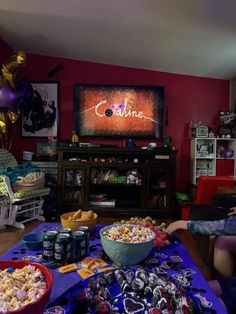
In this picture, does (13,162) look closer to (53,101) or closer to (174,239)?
(53,101)

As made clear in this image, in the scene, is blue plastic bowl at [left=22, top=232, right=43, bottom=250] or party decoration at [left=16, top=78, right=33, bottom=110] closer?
blue plastic bowl at [left=22, top=232, right=43, bottom=250]

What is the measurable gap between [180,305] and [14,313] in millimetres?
412

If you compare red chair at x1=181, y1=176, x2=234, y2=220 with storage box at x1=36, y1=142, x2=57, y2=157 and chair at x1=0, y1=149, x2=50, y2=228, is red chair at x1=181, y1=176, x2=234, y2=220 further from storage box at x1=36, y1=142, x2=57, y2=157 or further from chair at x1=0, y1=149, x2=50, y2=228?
storage box at x1=36, y1=142, x2=57, y2=157

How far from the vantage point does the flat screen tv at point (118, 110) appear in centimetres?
418

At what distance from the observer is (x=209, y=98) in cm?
434

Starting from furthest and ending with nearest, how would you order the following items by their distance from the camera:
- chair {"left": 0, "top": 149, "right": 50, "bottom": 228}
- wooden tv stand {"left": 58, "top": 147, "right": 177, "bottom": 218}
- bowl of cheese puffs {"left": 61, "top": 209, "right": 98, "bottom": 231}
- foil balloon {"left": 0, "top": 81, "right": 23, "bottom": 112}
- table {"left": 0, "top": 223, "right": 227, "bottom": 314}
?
wooden tv stand {"left": 58, "top": 147, "right": 177, "bottom": 218} → foil balloon {"left": 0, "top": 81, "right": 23, "bottom": 112} → chair {"left": 0, "top": 149, "right": 50, "bottom": 228} → bowl of cheese puffs {"left": 61, "top": 209, "right": 98, "bottom": 231} → table {"left": 0, "top": 223, "right": 227, "bottom": 314}

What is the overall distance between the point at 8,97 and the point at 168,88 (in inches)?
94.8

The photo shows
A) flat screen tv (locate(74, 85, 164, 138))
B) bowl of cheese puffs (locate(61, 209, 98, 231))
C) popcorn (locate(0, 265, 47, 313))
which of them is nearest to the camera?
popcorn (locate(0, 265, 47, 313))

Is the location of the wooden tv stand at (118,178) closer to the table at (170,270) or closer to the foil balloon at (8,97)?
the foil balloon at (8,97)

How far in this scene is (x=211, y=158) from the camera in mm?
4113

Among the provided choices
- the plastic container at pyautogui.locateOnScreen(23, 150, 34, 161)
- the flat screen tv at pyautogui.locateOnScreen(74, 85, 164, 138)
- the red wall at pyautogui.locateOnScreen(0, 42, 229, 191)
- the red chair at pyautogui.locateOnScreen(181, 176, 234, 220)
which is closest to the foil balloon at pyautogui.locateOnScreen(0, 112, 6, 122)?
the plastic container at pyautogui.locateOnScreen(23, 150, 34, 161)

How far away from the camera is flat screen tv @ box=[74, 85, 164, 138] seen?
13.7 ft

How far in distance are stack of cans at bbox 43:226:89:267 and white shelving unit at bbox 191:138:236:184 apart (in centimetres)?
328

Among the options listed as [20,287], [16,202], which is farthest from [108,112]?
[20,287]
